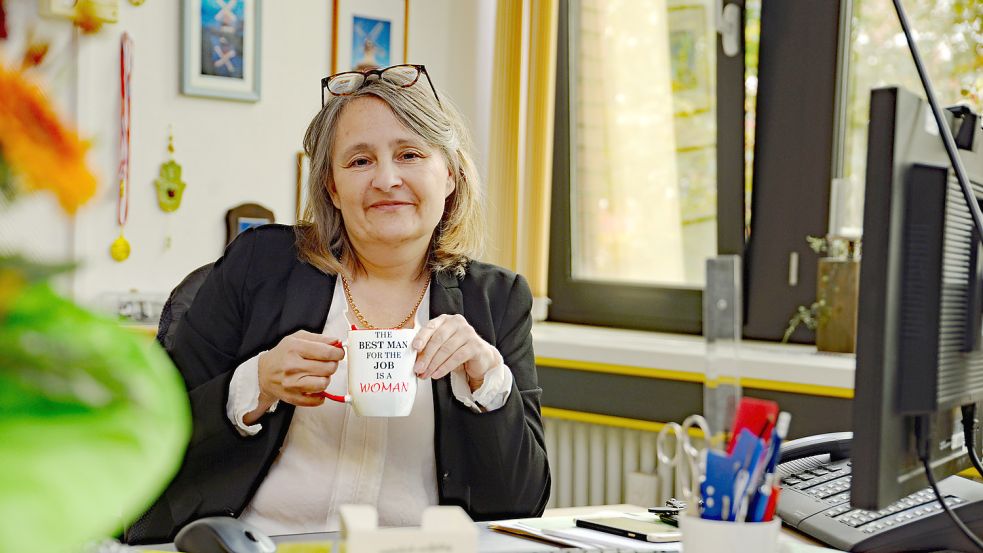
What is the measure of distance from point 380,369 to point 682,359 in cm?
134

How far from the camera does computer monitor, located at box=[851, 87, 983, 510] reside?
2.93 feet

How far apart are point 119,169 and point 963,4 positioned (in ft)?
6.83

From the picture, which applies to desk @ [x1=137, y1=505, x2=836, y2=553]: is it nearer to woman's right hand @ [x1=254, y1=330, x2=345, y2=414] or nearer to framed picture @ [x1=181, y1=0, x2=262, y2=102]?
woman's right hand @ [x1=254, y1=330, x2=345, y2=414]

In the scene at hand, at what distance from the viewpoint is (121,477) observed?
0.45m

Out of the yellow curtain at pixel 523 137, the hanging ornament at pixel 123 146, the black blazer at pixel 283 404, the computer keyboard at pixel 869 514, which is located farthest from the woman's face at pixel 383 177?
the yellow curtain at pixel 523 137

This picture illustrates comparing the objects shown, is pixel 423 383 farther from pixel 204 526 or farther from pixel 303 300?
pixel 204 526

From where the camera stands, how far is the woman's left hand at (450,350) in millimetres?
1282

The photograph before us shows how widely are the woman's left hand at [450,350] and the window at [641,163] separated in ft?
5.08

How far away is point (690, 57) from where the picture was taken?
295 cm

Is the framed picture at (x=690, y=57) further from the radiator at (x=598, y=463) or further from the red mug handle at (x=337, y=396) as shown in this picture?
the red mug handle at (x=337, y=396)

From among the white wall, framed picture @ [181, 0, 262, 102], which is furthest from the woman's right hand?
framed picture @ [181, 0, 262, 102]

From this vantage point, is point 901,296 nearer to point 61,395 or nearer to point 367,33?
point 61,395

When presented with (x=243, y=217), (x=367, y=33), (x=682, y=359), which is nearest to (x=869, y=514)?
(x=682, y=359)

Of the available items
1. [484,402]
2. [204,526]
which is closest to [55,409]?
[204,526]
